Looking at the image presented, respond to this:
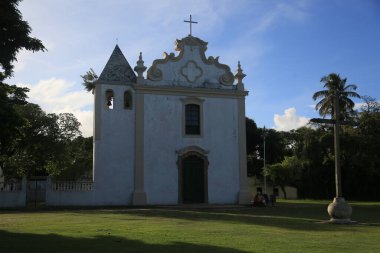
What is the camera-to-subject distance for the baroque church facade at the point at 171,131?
25578mm

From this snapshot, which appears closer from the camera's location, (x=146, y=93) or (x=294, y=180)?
(x=146, y=93)

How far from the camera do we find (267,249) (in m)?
8.70

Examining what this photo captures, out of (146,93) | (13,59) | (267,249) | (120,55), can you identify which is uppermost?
(120,55)

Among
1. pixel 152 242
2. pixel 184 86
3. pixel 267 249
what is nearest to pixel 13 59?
pixel 152 242

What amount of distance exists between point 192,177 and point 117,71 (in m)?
7.26

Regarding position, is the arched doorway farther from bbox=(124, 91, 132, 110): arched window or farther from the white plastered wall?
bbox=(124, 91, 132, 110): arched window

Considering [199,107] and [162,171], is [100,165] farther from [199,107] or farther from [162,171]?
[199,107]

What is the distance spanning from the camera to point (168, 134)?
26.4 metres

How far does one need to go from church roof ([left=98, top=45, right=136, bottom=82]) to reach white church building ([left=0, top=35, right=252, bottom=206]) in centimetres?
5

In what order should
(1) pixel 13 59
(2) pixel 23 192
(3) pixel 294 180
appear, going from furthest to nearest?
(3) pixel 294 180
(2) pixel 23 192
(1) pixel 13 59

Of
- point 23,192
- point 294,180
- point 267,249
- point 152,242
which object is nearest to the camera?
point 267,249

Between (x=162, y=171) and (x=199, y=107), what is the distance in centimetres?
421

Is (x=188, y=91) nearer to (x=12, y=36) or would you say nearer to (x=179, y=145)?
(x=179, y=145)

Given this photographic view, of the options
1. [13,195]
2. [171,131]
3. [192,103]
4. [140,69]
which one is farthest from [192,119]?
[13,195]
